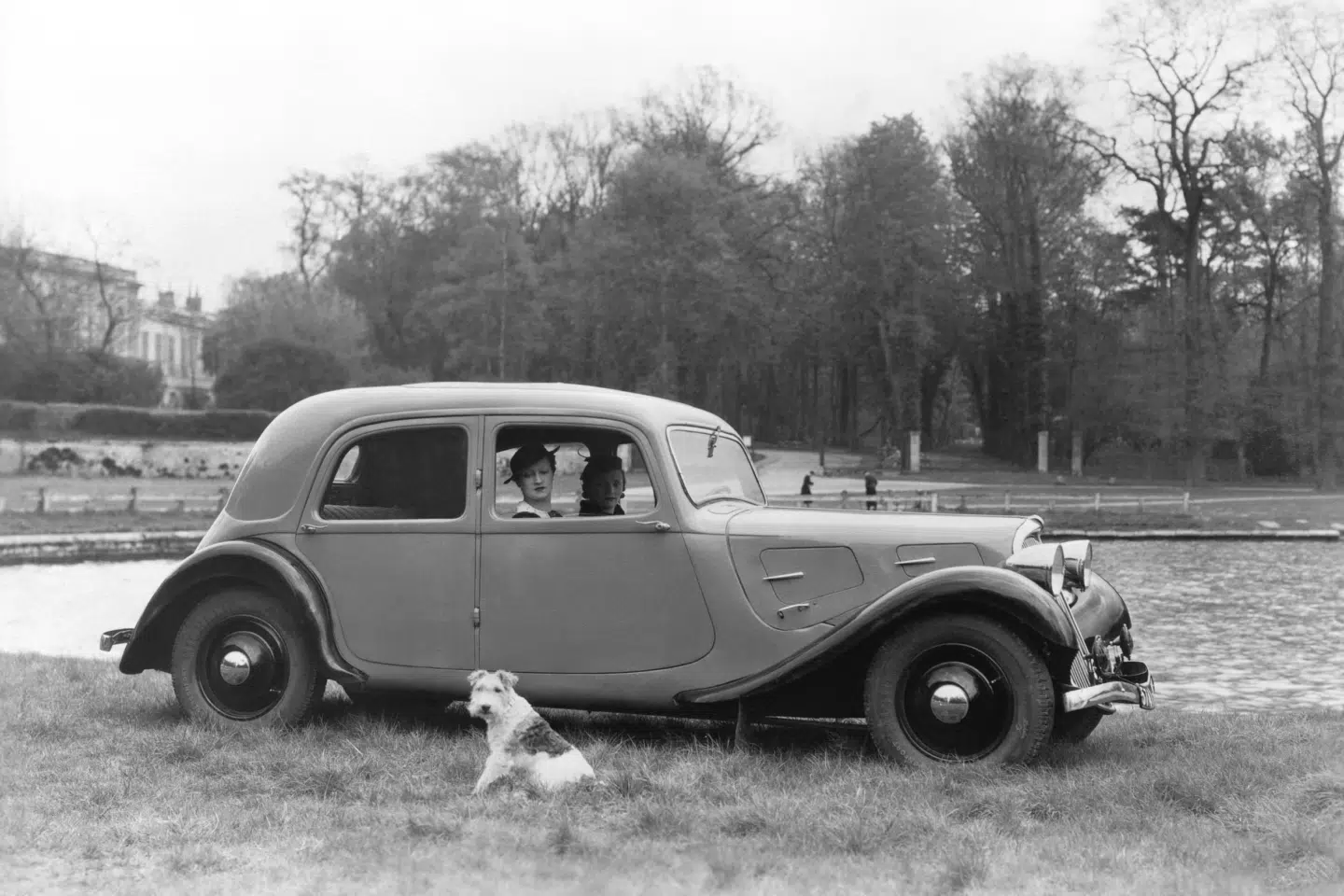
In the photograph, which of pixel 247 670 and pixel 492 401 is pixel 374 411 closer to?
pixel 492 401

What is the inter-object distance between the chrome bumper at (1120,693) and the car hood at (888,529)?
0.70 m

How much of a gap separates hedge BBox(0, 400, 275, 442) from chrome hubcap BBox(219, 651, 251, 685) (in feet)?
141

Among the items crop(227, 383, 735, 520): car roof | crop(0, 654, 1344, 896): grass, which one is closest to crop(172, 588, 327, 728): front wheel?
crop(0, 654, 1344, 896): grass

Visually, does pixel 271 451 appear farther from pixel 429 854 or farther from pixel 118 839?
pixel 429 854

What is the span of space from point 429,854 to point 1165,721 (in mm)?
4281

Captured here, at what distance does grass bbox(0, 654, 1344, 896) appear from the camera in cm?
373

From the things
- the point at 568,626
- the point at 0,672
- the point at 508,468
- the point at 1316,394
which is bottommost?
the point at 0,672

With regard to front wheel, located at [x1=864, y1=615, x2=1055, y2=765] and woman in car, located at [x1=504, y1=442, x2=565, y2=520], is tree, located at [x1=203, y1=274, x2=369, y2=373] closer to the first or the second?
woman in car, located at [x1=504, y1=442, x2=565, y2=520]

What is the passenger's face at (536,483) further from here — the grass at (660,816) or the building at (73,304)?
the building at (73,304)

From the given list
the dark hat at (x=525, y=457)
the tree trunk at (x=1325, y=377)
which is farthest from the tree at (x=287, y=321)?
the dark hat at (x=525, y=457)

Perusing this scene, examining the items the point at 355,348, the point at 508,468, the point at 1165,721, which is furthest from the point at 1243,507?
the point at 355,348

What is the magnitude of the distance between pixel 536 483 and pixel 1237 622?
10679 mm

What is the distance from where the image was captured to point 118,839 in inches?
163

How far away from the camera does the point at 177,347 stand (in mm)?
71875
